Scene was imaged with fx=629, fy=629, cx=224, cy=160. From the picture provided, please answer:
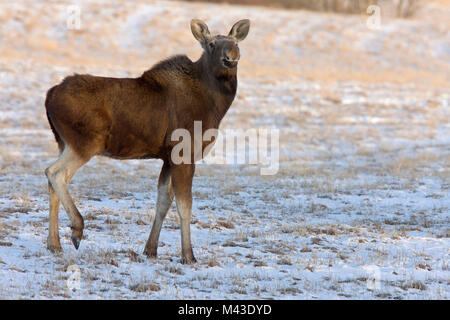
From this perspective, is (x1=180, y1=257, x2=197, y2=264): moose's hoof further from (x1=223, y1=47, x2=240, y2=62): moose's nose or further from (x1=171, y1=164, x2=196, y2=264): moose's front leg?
(x1=223, y1=47, x2=240, y2=62): moose's nose

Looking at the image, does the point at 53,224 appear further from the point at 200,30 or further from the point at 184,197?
the point at 200,30

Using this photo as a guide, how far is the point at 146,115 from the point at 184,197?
3.63 feet

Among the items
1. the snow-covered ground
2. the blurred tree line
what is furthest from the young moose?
the blurred tree line

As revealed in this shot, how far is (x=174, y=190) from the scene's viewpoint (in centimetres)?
765

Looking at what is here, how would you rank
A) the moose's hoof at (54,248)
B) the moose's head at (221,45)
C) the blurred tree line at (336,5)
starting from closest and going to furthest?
the moose's head at (221,45) < the moose's hoof at (54,248) < the blurred tree line at (336,5)

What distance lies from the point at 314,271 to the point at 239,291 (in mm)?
1299

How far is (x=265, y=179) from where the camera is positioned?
581 inches

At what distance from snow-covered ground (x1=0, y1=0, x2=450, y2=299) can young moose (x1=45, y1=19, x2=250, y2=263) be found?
2.45ft

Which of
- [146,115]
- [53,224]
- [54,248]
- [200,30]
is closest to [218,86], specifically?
[200,30]

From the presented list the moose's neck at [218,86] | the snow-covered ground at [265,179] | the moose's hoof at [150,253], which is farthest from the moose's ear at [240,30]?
the moose's hoof at [150,253]

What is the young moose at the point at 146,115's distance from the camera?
24.3 feet

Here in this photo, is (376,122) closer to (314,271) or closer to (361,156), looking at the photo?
(361,156)

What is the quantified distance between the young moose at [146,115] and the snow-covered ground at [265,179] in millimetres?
748

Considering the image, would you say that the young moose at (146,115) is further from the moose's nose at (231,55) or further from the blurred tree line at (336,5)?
the blurred tree line at (336,5)
